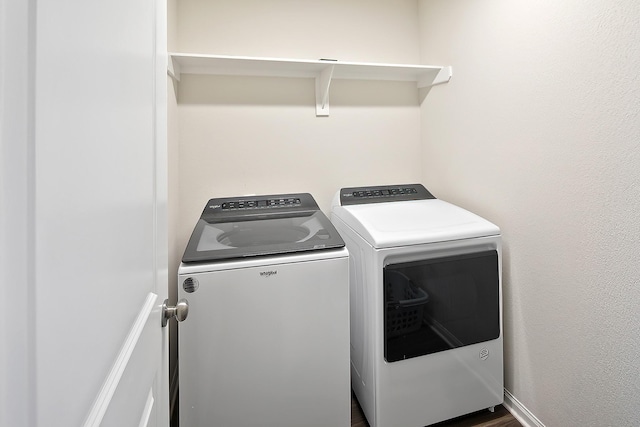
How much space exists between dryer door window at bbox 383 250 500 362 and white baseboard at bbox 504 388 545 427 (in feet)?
1.26

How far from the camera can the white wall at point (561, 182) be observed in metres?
1.07

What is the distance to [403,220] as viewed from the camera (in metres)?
1.55

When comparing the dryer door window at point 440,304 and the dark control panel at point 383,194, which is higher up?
the dark control panel at point 383,194

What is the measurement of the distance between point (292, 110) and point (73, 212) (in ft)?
5.94

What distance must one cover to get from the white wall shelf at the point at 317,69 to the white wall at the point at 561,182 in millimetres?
307

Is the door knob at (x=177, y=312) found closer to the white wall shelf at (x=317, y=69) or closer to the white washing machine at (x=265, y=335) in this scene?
the white washing machine at (x=265, y=335)

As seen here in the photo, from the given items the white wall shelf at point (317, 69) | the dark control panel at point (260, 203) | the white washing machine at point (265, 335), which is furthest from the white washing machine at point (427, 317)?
the white wall shelf at point (317, 69)

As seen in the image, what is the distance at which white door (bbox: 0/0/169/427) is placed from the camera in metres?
0.25

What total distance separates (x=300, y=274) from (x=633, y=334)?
121cm

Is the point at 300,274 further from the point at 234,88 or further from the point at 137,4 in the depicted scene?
the point at 234,88

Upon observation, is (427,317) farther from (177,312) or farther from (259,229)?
(177,312)

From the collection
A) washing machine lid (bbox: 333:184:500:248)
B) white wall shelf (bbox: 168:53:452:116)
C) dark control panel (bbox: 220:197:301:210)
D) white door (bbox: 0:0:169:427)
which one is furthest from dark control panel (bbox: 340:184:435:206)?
white door (bbox: 0:0:169:427)

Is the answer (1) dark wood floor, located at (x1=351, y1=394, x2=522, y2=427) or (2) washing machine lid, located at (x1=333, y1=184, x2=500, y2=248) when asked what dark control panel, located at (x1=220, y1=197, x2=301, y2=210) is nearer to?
(2) washing machine lid, located at (x1=333, y1=184, x2=500, y2=248)

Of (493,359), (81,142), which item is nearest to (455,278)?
(493,359)
